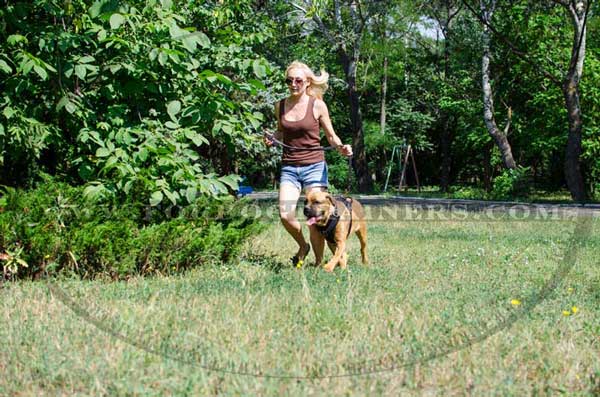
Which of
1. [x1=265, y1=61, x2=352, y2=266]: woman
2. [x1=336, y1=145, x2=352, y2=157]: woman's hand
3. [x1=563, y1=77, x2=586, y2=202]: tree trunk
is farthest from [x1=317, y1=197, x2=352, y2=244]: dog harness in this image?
[x1=563, y1=77, x2=586, y2=202]: tree trunk

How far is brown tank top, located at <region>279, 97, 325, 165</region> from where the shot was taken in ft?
23.2

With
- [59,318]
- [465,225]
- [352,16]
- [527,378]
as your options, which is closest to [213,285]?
[59,318]

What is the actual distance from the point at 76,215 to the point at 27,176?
119cm

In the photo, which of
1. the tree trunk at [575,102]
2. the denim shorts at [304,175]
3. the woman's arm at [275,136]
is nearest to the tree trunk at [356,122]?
the tree trunk at [575,102]

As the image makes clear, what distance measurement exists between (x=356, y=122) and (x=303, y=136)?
83.4ft

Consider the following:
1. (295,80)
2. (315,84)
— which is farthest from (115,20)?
(315,84)

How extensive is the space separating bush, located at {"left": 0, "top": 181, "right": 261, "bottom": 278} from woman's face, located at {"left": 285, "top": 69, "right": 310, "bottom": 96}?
5.90ft

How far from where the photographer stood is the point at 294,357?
154 inches

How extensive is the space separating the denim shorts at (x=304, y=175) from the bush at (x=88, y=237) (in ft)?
3.42

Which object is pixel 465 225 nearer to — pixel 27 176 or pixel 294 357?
pixel 27 176

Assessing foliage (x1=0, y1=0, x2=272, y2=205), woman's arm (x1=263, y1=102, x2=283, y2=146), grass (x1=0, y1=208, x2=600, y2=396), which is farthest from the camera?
woman's arm (x1=263, y1=102, x2=283, y2=146)

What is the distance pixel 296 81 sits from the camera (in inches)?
276

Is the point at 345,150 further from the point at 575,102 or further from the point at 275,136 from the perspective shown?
the point at 575,102

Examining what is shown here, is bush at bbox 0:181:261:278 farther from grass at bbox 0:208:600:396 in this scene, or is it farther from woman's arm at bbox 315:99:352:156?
woman's arm at bbox 315:99:352:156
